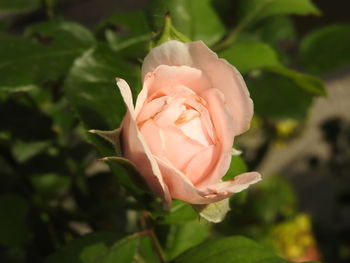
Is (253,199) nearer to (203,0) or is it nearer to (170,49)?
(203,0)

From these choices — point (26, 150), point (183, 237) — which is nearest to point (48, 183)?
point (26, 150)

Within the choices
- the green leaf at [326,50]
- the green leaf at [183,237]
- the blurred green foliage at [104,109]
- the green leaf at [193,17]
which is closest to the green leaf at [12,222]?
the blurred green foliage at [104,109]

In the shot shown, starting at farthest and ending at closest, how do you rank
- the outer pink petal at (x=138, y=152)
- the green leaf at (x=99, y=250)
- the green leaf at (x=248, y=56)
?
1. the green leaf at (x=248, y=56)
2. the green leaf at (x=99, y=250)
3. the outer pink petal at (x=138, y=152)

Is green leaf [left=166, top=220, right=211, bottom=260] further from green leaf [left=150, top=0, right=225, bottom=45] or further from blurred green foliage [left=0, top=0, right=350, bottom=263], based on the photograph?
green leaf [left=150, top=0, right=225, bottom=45]

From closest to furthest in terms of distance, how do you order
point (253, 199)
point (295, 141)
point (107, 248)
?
1. point (107, 248)
2. point (253, 199)
3. point (295, 141)

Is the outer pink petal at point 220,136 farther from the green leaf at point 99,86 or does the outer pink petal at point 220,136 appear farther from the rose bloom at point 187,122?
the green leaf at point 99,86

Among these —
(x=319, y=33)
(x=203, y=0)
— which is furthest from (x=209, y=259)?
(x=319, y=33)

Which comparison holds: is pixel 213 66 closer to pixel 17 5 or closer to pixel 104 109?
pixel 104 109

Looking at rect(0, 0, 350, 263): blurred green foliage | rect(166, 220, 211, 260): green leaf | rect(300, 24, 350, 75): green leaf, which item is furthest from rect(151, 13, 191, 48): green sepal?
rect(300, 24, 350, 75): green leaf
